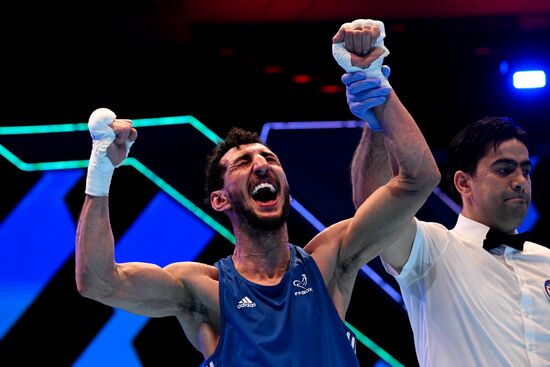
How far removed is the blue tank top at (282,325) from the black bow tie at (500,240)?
68cm

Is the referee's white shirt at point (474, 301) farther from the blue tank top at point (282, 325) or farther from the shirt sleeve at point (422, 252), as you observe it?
the blue tank top at point (282, 325)

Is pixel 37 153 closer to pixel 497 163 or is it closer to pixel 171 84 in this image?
pixel 171 84

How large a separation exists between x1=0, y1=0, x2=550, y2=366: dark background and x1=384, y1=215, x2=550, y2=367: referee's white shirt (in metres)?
1.31

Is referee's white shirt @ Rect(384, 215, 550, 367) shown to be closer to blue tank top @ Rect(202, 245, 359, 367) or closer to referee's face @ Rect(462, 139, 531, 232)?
referee's face @ Rect(462, 139, 531, 232)

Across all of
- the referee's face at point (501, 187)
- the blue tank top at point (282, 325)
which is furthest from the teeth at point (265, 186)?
the referee's face at point (501, 187)

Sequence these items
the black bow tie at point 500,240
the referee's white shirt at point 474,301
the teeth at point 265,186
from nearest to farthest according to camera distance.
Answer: the teeth at point 265,186
the referee's white shirt at point 474,301
the black bow tie at point 500,240

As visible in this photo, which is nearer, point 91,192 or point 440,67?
point 91,192

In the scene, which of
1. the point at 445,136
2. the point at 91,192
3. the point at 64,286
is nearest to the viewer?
the point at 91,192

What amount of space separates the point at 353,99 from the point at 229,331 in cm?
71

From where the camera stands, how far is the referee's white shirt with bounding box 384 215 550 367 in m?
2.53

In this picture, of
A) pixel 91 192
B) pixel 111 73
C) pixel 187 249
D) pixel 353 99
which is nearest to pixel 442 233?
pixel 353 99

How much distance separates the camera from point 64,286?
11.9 ft

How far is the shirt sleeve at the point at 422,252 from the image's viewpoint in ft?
8.50

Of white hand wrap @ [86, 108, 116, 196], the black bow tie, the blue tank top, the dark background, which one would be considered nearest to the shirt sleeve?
the black bow tie
